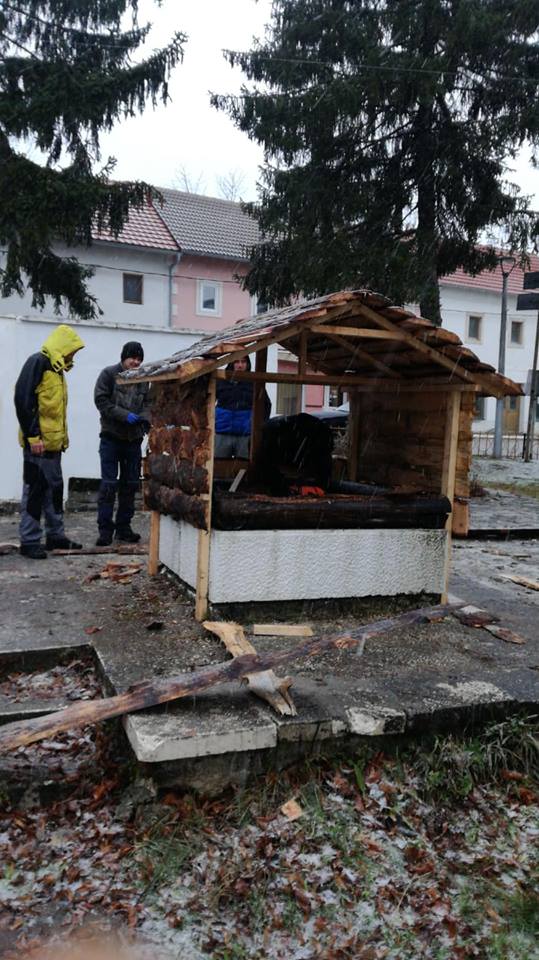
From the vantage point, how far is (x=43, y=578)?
6465 millimetres

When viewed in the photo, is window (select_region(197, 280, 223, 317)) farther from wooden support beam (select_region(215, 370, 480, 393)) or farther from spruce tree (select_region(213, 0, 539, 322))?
wooden support beam (select_region(215, 370, 480, 393))

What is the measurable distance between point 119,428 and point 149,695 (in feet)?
13.8

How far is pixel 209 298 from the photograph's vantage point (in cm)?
2755

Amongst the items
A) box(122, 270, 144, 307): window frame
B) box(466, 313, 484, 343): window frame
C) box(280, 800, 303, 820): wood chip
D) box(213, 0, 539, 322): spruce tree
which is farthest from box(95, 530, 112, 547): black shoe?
box(466, 313, 484, 343): window frame

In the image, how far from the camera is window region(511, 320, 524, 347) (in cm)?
3578

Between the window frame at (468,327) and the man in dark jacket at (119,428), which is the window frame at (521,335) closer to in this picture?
the window frame at (468,327)

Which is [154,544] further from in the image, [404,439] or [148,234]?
[148,234]

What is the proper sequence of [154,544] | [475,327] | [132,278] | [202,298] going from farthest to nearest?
[475,327], [202,298], [132,278], [154,544]

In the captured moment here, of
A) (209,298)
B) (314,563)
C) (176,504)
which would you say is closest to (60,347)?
(176,504)

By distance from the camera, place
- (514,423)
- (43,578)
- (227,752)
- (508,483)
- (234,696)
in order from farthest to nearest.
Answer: (514,423)
(508,483)
(43,578)
(234,696)
(227,752)

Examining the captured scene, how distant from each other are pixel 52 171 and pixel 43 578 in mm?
7777

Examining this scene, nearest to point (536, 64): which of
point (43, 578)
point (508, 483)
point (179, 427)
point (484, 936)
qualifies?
point (508, 483)

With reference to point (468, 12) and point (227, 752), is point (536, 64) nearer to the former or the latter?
point (468, 12)

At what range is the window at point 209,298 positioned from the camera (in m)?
27.1
